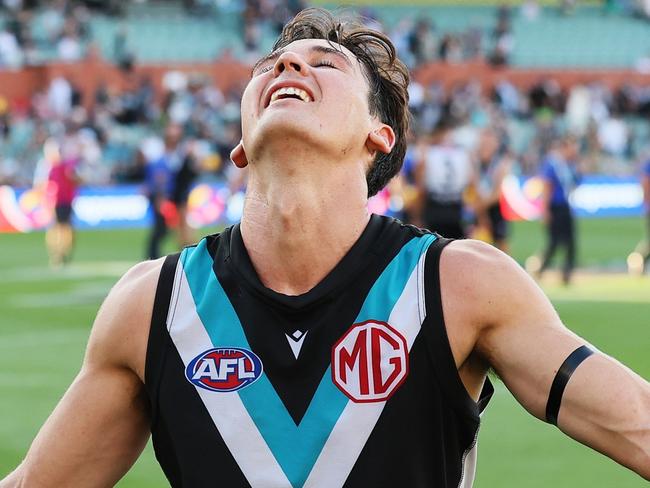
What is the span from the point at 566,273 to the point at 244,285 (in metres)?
14.8

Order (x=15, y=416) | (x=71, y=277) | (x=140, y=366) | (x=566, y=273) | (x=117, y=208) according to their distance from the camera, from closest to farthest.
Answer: (x=140, y=366) < (x=15, y=416) < (x=566, y=273) < (x=71, y=277) < (x=117, y=208)

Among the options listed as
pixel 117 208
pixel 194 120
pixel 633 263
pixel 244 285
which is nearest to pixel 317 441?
pixel 244 285

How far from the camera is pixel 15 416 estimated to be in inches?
346

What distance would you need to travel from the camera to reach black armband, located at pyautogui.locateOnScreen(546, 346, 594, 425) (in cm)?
252

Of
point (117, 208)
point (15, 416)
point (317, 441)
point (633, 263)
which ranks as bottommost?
point (117, 208)

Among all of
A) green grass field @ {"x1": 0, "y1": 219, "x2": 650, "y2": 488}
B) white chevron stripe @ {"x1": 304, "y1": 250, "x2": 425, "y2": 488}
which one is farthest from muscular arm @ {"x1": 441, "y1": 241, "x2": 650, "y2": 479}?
green grass field @ {"x1": 0, "y1": 219, "x2": 650, "y2": 488}

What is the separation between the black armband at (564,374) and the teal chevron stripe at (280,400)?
375mm

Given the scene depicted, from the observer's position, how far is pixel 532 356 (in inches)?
100

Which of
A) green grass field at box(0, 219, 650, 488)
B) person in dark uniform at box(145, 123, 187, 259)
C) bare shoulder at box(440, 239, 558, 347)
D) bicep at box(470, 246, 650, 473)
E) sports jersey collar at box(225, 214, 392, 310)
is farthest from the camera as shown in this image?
person in dark uniform at box(145, 123, 187, 259)

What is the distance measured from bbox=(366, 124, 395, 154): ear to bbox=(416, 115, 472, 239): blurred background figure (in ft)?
38.7

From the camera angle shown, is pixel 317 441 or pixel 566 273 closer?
pixel 317 441

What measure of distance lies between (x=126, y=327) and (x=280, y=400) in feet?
1.25

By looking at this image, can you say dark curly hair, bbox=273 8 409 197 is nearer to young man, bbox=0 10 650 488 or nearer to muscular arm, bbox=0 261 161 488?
young man, bbox=0 10 650 488

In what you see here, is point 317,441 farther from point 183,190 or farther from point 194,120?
point 194,120
